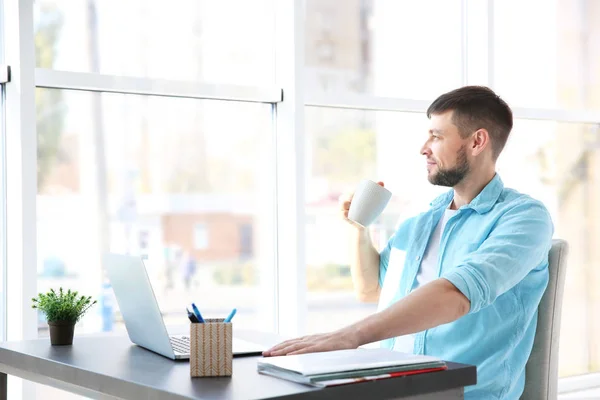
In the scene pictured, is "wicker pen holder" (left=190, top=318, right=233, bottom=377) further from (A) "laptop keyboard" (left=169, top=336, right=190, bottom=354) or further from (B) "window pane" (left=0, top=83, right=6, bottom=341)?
(B) "window pane" (left=0, top=83, right=6, bottom=341)

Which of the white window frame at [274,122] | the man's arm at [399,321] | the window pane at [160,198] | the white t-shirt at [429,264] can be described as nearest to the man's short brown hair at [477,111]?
the white t-shirt at [429,264]

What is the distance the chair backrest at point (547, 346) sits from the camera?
6.93ft

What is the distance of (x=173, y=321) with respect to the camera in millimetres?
3195

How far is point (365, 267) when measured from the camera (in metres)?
2.54

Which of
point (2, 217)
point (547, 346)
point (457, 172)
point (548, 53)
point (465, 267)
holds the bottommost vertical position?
point (547, 346)

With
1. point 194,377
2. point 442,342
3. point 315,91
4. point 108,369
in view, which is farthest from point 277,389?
point 315,91

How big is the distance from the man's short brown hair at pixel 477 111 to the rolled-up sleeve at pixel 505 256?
29 centimetres

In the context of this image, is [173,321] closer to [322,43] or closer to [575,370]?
[322,43]

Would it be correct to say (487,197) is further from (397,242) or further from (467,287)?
(467,287)

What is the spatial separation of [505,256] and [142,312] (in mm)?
828

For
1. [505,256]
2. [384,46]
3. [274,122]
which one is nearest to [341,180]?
[274,122]

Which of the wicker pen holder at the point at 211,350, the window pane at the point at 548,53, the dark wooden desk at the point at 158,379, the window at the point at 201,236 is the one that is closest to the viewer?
the dark wooden desk at the point at 158,379

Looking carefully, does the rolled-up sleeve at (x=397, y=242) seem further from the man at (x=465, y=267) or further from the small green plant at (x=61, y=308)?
the small green plant at (x=61, y=308)

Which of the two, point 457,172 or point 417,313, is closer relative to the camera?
point 417,313
